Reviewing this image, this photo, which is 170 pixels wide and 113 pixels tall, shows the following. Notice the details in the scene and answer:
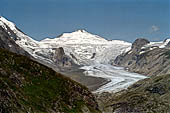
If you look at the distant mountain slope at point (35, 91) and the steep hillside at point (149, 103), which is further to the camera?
the steep hillside at point (149, 103)

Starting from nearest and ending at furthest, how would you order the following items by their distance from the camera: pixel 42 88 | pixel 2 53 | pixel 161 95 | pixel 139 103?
→ pixel 42 88 → pixel 2 53 → pixel 139 103 → pixel 161 95

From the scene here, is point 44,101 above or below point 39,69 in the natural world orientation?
below

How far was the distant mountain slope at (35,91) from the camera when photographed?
52438 mm

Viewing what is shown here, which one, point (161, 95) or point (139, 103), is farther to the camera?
point (161, 95)

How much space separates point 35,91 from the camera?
61781 mm

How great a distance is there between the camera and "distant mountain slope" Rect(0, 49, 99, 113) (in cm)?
5244

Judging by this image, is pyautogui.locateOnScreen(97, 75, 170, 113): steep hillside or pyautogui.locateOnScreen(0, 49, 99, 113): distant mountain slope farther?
pyautogui.locateOnScreen(97, 75, 170, 113): steep hillside

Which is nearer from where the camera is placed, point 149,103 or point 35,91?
point 35,91

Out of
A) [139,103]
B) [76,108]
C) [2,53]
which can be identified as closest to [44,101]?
[76,108]

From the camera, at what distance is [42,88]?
64.3m

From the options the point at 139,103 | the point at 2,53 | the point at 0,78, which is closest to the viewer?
the point at 0,78

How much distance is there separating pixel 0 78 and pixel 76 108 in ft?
63.5

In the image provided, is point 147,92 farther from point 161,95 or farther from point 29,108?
point 29,108

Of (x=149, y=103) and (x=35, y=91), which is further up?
(x=149, y=103)
